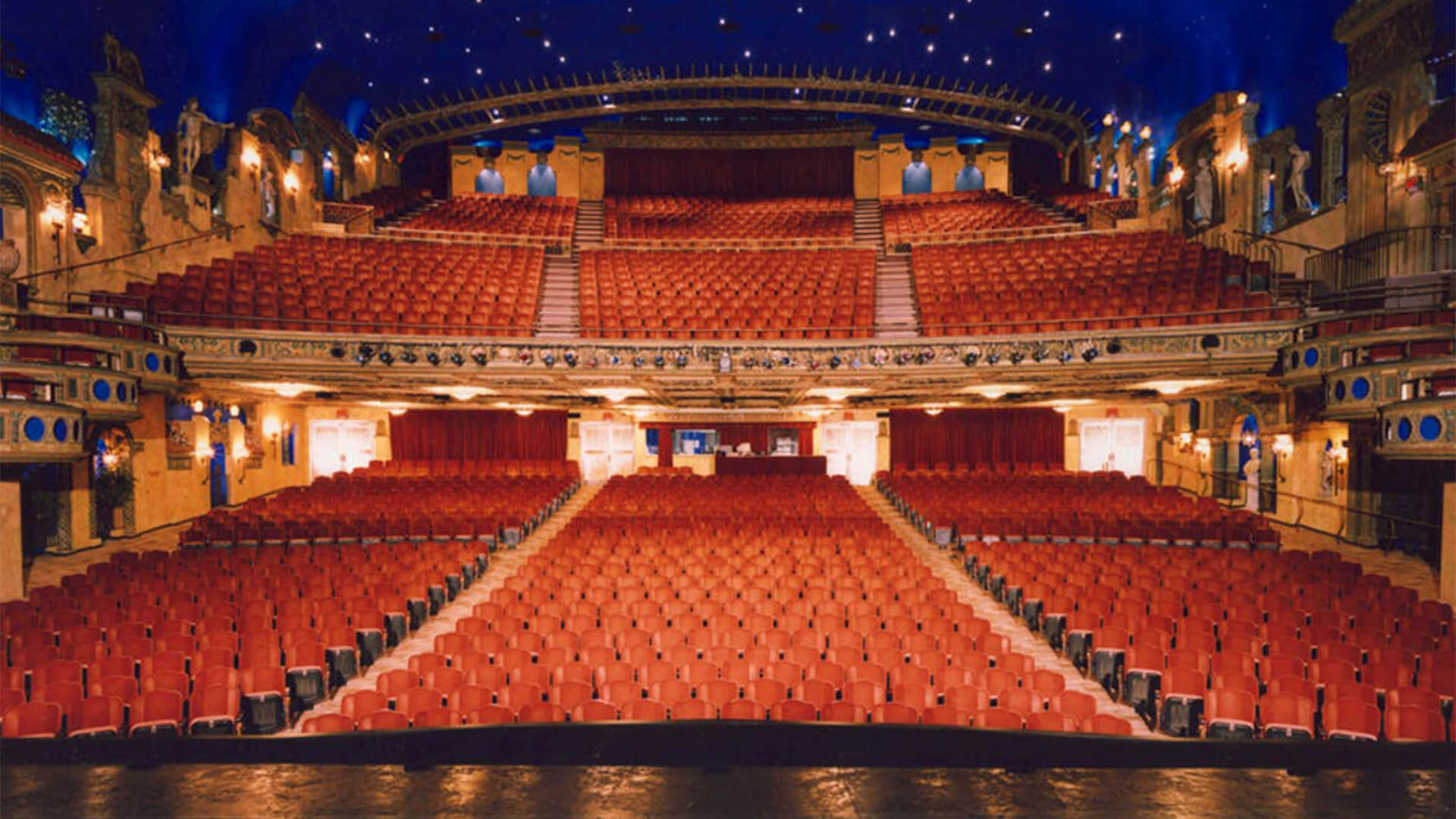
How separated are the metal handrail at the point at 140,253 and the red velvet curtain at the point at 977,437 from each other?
58.6ft

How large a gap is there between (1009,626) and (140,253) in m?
17.0

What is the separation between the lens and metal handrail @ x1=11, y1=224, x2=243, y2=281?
38.4ft

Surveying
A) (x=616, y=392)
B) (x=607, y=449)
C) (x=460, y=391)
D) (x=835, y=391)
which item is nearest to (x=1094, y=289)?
(x=835, y=391)

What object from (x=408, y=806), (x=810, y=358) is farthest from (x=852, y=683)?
(x=810, y=358)

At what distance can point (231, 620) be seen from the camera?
769cm

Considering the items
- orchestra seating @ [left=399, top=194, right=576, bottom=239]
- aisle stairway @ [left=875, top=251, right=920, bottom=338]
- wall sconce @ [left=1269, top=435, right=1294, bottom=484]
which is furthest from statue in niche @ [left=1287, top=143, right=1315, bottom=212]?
orchestra seating @ [left=399, top=194, right=576, bottom=239]

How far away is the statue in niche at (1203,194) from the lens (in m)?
18.4

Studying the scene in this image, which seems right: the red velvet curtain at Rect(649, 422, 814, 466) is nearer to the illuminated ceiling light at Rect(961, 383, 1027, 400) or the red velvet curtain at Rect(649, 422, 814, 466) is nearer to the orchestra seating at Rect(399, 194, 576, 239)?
the illuminated ceiling light at Rect(961, 383, 1027, 400)

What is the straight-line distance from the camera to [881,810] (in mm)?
1856

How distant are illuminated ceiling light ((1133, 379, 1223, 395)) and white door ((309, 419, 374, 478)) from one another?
→ 20.0 m

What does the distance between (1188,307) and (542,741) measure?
17195 millimetres

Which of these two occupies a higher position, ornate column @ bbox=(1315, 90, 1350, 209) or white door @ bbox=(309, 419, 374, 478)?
ornate column @ bbox=(1315, 90, 1350, 209)

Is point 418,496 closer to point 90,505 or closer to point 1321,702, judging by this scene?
point 90,505

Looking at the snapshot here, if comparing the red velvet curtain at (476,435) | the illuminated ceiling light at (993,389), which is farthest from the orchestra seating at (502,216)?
the illuminated ceiling light at (993,389)
